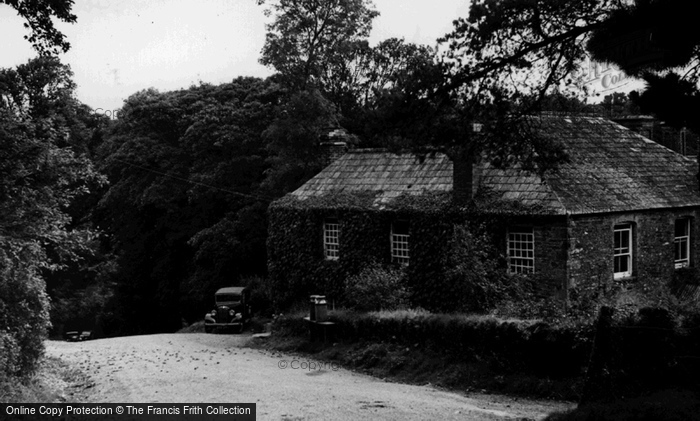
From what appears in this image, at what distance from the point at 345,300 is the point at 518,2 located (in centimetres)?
1575

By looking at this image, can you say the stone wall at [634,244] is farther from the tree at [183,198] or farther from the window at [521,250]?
the tree at [183,198]

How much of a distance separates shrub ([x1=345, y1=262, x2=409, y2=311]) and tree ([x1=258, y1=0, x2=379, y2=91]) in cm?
1540

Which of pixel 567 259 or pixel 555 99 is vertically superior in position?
pixel 555 99

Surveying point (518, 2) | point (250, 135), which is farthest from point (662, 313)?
point (250, 135)

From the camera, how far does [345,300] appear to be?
2758 cm

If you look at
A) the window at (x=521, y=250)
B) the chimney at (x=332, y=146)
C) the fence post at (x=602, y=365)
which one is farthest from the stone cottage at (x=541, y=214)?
the fence post at (x=602, y=365)

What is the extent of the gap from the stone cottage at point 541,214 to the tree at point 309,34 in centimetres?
938

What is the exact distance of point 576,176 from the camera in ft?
80.2

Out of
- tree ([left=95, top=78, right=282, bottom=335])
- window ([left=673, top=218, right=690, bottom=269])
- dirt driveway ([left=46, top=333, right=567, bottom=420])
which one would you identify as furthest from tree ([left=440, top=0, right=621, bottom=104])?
tree ([left=95, top=78, right=282, bottom=335])

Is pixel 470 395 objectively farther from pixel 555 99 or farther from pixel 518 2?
pixel 518 2

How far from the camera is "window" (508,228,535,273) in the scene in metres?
23.1

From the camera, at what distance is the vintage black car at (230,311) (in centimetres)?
3023

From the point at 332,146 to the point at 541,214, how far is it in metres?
11.8

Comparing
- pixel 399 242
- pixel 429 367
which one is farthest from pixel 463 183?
pixel 429 367
